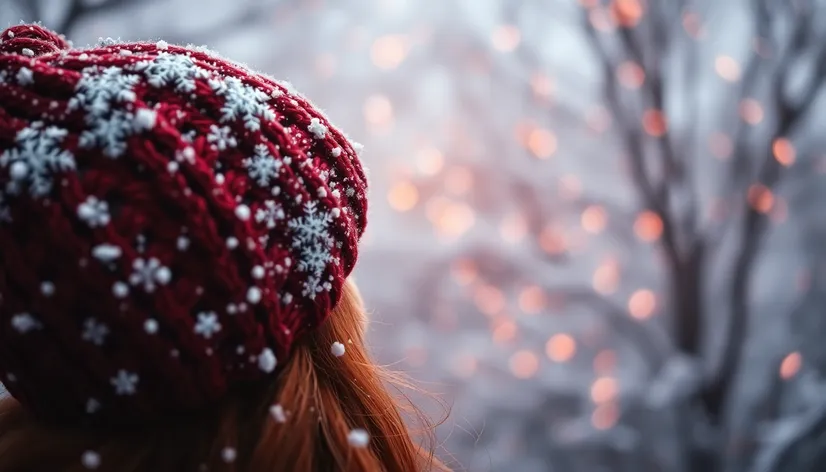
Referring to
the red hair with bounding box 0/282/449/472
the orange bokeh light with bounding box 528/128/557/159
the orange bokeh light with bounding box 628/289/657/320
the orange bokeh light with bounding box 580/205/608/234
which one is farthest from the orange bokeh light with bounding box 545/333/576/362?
the red hair with bounding box 0/282/449/472

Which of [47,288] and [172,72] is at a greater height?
[172,72]

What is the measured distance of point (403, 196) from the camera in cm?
252

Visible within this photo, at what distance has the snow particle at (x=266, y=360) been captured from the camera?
0.47 metres

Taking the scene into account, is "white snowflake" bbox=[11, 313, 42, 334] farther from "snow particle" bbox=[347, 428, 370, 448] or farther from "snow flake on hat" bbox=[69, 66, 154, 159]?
"snow particle" bbox=[347, 428, 370, 448]

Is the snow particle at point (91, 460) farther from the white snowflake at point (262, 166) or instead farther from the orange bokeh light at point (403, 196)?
the orange bokeh light at point (403, 196)

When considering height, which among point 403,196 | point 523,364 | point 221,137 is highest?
point 221,137

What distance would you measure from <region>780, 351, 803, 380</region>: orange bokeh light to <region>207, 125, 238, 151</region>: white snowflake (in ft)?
8.00

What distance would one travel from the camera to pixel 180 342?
1.44 ft

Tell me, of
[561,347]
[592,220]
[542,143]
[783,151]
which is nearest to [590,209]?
[592,220]

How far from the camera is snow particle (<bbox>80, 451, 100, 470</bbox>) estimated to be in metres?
0.46

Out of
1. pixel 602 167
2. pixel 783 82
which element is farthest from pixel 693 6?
pixel 602 167

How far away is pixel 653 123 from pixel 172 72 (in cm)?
204

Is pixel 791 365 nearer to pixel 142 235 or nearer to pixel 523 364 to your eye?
pixel 523 364

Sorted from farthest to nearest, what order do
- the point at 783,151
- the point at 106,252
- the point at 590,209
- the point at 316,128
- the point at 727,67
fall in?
the point at 590,209
the point at 727,67
the point at 783,151
the point at 316,128
the point at 106,252
